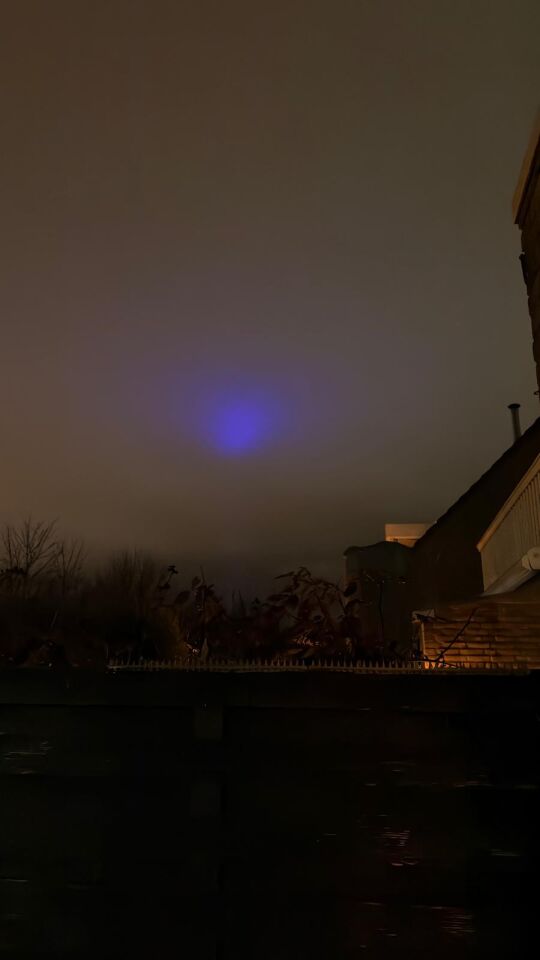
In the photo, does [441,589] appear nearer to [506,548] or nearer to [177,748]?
[506,548]

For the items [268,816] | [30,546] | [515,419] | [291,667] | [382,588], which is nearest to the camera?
[268,816]

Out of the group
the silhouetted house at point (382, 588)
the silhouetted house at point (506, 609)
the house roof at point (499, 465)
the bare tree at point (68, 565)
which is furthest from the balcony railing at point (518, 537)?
the bare tree at point (68, 565)

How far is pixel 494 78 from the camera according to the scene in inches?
127

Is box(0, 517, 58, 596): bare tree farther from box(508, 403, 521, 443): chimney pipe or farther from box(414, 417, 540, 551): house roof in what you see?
box(414, 417, 540, 551): house roof

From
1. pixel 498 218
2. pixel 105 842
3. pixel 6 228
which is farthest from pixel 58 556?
pixel 498 218

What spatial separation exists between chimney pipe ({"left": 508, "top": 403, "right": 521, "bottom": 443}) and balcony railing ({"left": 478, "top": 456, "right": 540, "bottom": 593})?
1732 millimetres

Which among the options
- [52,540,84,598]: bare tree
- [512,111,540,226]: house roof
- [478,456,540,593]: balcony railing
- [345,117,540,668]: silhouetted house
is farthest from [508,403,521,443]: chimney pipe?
[52,540,84,598]: bare tree

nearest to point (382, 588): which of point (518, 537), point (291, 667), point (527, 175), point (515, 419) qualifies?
point (518, 537)

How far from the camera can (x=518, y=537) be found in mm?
5445

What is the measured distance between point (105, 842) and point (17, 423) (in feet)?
14.8

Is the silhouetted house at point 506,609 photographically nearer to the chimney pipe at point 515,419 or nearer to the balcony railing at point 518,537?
the balcony railing at point 518,537

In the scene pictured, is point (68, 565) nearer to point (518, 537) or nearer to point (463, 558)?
point (518, 537)

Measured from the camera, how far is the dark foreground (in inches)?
103

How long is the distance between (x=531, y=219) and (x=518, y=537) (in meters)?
→ 2.47
